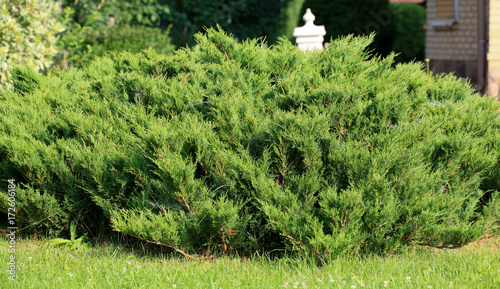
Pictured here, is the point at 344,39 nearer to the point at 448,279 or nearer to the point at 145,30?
the point at 448,279

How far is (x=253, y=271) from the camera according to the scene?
330cm

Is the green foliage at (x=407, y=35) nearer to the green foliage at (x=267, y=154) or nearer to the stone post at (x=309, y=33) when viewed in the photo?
the stone post at (x=309, y=33)

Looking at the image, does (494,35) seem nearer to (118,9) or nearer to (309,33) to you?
(309,33)

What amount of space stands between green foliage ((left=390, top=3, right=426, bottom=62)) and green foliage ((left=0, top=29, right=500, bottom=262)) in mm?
14028

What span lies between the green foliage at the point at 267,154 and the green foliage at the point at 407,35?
552 inches

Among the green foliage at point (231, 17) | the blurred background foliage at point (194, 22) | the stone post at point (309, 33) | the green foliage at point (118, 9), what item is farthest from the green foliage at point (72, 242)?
the green foliage at point (231, 17)

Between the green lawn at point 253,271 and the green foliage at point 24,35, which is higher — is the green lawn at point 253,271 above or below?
below

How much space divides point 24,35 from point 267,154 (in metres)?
4.17

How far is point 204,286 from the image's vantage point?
3.08m

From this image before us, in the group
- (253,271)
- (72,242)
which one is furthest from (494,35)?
(72,242)

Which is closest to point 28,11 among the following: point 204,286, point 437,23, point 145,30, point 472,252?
point 145,30

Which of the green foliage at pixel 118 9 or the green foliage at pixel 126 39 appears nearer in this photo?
the green foliage at pixel 126 39

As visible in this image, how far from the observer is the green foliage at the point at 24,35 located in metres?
5.82

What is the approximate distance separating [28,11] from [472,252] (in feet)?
18.2
